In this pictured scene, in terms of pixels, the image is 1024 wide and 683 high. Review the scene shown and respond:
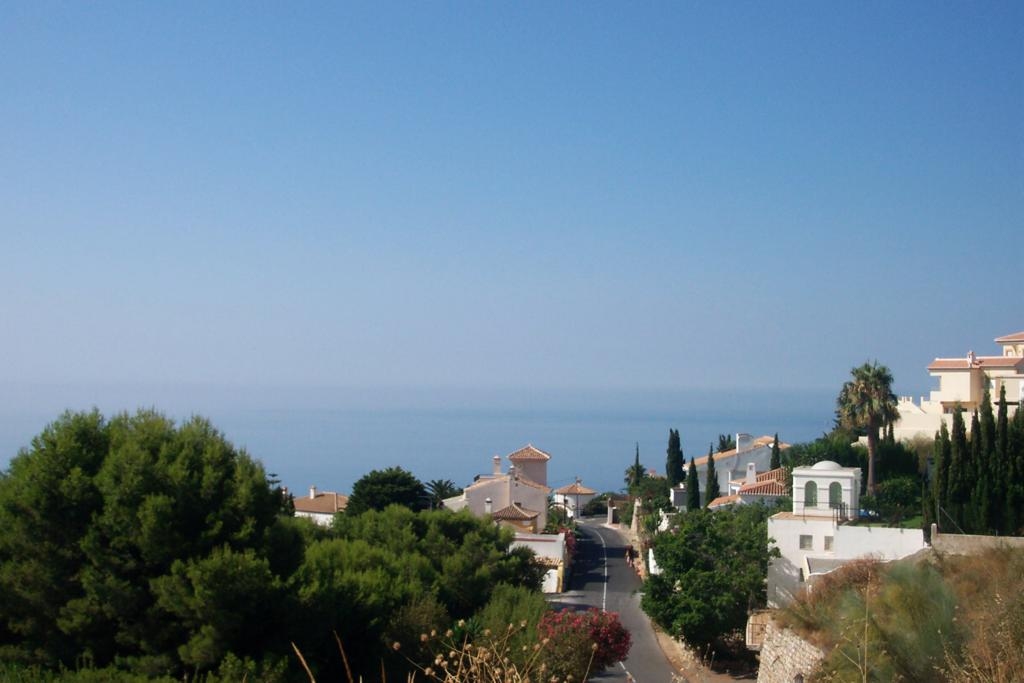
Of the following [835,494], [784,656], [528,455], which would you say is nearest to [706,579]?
[784,656]

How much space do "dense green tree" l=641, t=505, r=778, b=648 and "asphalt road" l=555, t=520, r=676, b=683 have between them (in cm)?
115

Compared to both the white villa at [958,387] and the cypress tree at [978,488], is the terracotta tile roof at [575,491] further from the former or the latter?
the cypress tree at [978,488]

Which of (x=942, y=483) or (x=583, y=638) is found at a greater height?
(x=942, y=483)

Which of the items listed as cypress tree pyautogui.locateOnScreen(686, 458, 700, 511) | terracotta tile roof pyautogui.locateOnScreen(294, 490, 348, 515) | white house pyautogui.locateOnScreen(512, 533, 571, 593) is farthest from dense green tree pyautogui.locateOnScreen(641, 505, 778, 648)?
terracotta tile roof pyautogui.locateOnScreen(294, 490, 348, 515)

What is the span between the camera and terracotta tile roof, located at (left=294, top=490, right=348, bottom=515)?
49.2 m

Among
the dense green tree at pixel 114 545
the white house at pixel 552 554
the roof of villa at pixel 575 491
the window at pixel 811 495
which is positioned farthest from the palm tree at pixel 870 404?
the roof of villa at pixel 575 491

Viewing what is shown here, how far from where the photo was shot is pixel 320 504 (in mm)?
51031

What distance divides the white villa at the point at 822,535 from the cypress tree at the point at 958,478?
41.5 inches

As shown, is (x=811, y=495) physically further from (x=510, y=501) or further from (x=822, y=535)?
(x=510, y=501)

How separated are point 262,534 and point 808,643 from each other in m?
11.2

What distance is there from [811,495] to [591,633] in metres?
14.6

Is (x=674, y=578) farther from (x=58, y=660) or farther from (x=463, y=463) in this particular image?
(x=463, y=463)

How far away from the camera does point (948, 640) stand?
493 inches

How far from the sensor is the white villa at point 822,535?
89.4 ft
